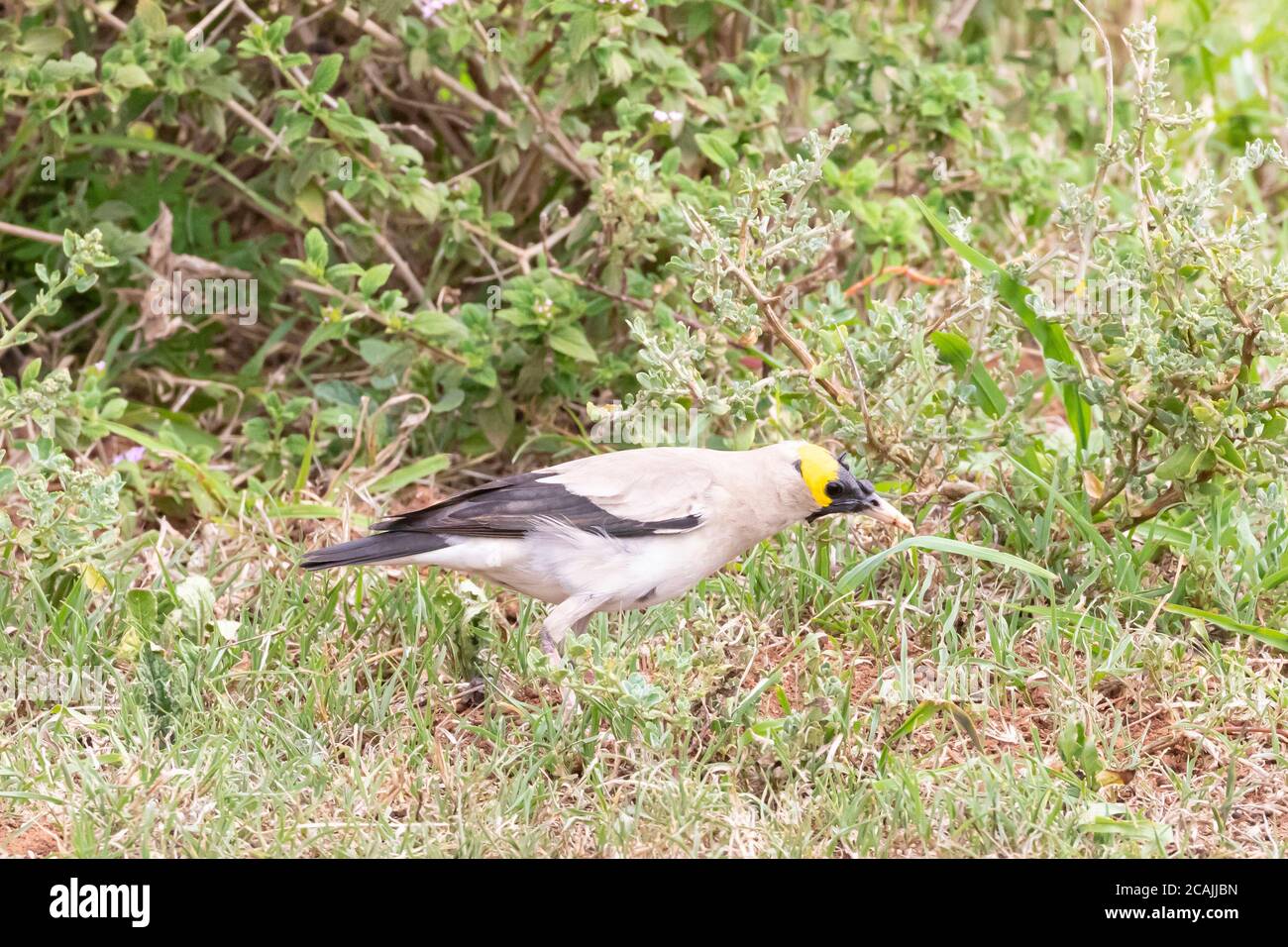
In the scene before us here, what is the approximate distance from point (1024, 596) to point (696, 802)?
153cm

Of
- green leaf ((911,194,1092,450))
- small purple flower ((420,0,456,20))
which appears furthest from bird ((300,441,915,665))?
small purple flower ((420,0,456,20))

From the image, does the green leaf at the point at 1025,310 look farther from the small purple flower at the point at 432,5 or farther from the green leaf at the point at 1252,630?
the small purple flower at the point at 432,5

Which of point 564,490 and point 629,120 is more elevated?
point 629,120

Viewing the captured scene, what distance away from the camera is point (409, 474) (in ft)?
19.1

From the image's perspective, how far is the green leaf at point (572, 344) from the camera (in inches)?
225

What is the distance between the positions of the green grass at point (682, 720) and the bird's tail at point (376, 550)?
34 cm

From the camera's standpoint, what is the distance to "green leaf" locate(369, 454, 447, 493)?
5.82 m

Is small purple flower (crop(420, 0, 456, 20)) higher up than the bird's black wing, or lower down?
higher up

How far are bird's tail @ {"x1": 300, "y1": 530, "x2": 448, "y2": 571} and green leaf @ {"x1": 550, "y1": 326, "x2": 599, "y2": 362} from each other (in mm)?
1472

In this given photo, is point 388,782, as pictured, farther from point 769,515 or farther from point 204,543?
point 204,543

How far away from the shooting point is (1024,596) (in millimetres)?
4906

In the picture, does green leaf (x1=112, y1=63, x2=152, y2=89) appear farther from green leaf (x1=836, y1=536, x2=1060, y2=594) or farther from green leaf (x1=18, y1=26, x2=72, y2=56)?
green leaf (x1=836, y1=536, x2=1060, y2=594)

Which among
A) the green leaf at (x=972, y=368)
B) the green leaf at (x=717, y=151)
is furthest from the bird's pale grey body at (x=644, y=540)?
the green leaf at (x=717, y=151)

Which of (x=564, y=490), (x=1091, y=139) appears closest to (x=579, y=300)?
(x=564, y=490)
